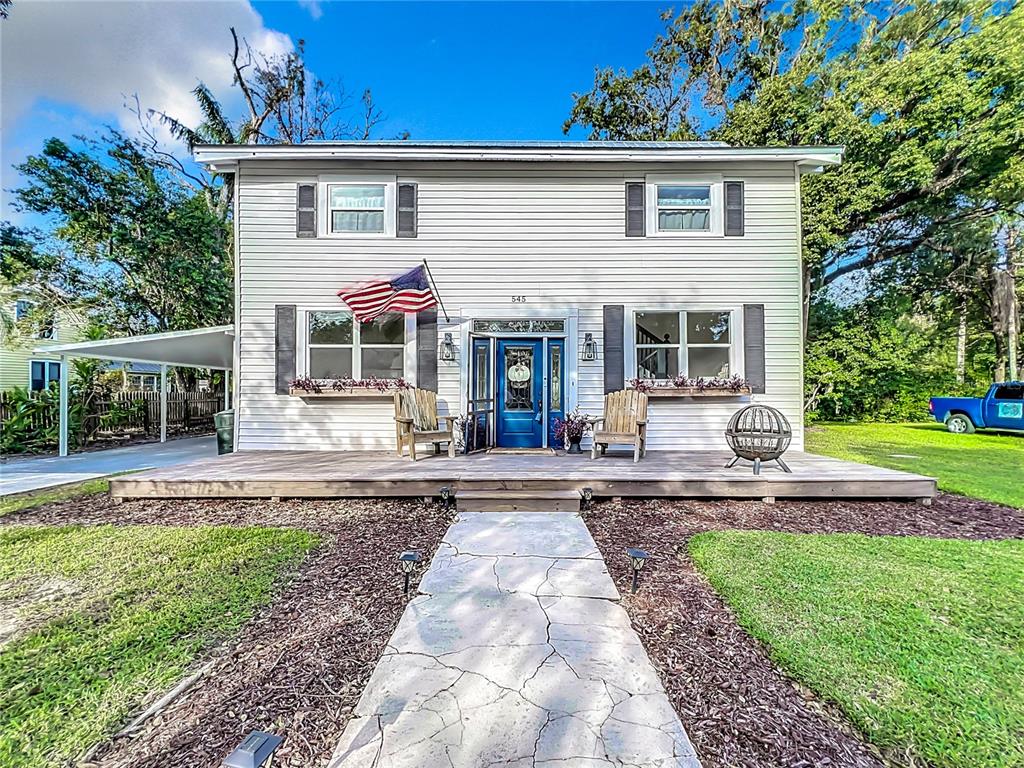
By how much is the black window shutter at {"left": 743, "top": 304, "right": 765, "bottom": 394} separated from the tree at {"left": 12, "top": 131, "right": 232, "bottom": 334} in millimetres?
14679

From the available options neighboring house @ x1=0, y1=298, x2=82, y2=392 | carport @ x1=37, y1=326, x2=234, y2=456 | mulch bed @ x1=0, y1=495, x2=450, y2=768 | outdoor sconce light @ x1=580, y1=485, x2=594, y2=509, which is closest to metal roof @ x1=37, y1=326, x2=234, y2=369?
carport @ x1=37, y1=326, x2=234, y2=456

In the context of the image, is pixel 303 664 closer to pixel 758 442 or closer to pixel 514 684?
pixel 514 684

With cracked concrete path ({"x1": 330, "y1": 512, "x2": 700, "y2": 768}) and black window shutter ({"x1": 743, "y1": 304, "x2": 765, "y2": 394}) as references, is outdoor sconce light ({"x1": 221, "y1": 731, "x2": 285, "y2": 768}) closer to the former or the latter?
cracked concrete path ({"x1": 330, "y1": 512, "x2": 700, "y2": 768})

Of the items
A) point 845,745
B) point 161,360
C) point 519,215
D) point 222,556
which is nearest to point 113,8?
point 161,360

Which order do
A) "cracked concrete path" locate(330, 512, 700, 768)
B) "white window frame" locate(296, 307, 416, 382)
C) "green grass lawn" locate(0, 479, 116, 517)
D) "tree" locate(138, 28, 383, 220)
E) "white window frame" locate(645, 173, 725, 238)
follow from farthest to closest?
"tree" locate(138, 28, 383, 220)
"white window frame" locate(645, 173, 725, 238)
"white window frame" locate(296, 307, 416, 382)
"green grass lawn" locate(0, 479, 116, 517)
"cracked concrete path" locate(330, 512, 700, 768)

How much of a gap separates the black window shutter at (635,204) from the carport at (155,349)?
7.30 metres

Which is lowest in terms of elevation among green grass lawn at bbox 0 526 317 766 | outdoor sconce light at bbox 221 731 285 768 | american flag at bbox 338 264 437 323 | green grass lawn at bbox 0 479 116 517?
green grass lawn at bbox 0 526 317 766

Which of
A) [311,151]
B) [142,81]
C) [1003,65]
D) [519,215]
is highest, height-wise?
[142,81]

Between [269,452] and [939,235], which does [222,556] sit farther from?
[939,235]

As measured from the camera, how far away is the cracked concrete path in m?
1.65

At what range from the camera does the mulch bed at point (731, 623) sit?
1.71m

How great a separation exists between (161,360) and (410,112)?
12317 millimetres

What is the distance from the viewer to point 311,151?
7.28 metres

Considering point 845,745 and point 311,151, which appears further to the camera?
point 311,151
